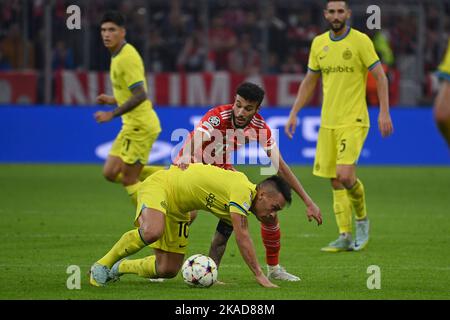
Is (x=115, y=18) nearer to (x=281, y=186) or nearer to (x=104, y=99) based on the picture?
(x=104, y=99)

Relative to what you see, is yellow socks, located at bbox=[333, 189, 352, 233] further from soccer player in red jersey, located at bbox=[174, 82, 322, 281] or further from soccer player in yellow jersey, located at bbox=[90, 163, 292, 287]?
soccer player in yellow jersey, located at bbox=[90, 163, 292, 287]

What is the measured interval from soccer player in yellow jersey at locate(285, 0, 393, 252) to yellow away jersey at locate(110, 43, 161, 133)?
2226 millimetres

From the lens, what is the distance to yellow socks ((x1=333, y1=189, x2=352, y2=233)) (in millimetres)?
10914

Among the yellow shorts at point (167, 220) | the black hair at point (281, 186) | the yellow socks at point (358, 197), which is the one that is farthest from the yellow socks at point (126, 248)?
the yellow socks at point (358, 197)

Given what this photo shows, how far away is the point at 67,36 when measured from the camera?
21875 mm

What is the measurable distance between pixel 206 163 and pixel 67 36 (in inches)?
531

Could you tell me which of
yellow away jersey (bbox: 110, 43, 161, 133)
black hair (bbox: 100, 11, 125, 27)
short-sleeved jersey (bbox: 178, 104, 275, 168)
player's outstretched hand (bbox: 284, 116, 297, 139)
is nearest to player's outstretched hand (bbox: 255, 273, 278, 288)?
short-sleeved jersey (bbox: 178, 104, 275, 168)

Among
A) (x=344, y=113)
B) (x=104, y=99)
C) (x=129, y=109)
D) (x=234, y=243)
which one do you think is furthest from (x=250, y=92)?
(x=104, y=99)

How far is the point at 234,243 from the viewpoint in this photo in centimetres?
1134

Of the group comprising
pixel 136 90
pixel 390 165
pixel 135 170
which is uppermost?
pixel 136 90

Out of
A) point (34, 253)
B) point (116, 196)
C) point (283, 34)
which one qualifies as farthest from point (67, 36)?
point (34, 253)

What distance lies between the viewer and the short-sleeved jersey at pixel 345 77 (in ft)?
35.8
